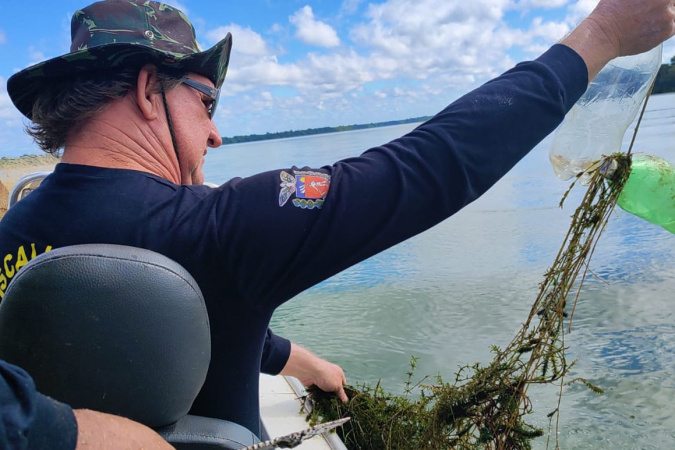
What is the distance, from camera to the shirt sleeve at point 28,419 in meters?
0.68

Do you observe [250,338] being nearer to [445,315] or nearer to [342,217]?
[342,217]

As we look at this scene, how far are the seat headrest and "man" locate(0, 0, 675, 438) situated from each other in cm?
20

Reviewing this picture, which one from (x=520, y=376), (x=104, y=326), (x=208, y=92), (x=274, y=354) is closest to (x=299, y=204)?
(x=104, y=326)

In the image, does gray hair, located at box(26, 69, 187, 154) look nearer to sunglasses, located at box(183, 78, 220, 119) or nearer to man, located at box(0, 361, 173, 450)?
sunglasses, located at box(183, 78, 220, 119)

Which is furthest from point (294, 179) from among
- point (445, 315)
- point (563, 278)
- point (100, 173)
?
point (445, 315)

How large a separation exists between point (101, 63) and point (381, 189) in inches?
33.1

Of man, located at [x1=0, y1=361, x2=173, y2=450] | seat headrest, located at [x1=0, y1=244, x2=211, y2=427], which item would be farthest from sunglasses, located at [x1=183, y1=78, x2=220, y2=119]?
man, located at [x1=0, y1=361, x2=173, y2=450]

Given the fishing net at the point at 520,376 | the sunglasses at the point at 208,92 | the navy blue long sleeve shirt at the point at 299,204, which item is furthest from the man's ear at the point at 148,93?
the fishing net at the point at 520,376

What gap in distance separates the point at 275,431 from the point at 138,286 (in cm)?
215

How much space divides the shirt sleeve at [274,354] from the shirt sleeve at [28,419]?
1.89 metres

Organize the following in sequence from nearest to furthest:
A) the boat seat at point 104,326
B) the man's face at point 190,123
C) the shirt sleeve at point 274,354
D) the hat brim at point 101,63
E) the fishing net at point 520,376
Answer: the boat seat at point 104,326 < the hat brim at point 101,63 < the man's face at point 190,123 < the fishing net at point 520,376 < the shirt sleeve at point 274,354

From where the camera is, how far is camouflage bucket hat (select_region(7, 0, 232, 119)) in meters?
1.43

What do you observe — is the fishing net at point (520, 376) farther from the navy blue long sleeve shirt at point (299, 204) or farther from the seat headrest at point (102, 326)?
the seat headrest at point (102, 326)

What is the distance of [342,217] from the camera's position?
1289 mm
